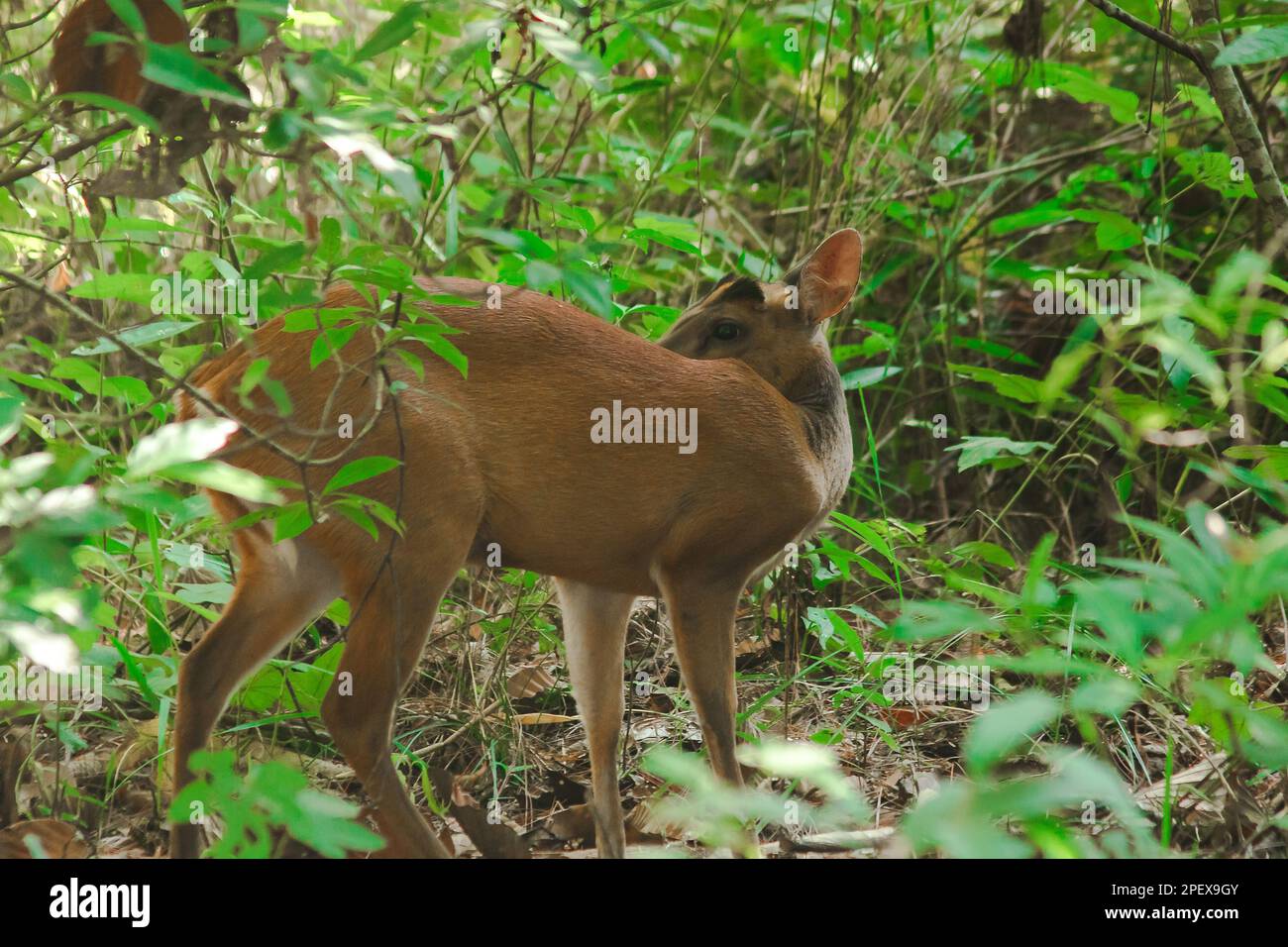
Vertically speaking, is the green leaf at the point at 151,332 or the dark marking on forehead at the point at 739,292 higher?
the dark marking on forehead at the point at 739,292

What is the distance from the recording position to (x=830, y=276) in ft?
14.3

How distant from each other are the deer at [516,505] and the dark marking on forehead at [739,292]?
23cm

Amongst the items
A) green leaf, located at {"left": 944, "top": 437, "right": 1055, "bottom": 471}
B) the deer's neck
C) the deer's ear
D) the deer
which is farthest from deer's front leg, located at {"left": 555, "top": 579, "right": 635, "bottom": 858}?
green leaf, located at {"left": 944, "top": 437, "right": 1055, "bottom": 471}

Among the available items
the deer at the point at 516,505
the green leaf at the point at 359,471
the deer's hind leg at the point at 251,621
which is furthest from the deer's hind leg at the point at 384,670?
the green leaf at the point at 359,471

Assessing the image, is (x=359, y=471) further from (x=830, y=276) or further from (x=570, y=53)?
(x=830, y=276)

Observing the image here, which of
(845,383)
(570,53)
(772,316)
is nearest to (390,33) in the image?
(570,53)

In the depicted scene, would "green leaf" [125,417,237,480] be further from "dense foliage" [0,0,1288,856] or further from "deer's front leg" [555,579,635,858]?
"deer's front leg" [555,579,635,858]

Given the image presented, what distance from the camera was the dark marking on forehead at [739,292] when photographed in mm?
4324

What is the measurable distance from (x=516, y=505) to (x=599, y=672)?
0.65 meters

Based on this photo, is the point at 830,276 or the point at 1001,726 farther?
the point at 830,276

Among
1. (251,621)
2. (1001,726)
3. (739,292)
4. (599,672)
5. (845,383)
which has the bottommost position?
(1001,726)

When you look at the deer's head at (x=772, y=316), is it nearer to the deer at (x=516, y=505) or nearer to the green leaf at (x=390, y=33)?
the deer at (x=516, y=505)
